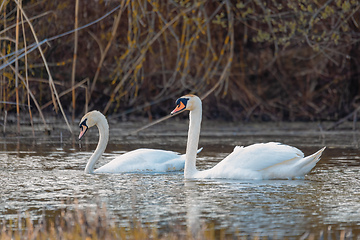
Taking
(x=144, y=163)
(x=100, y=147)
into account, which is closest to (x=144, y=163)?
(x=144, y=163)

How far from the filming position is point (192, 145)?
9328 millimetres

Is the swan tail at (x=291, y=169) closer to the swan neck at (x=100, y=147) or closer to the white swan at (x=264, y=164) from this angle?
the white swan at (x=264, y=164)

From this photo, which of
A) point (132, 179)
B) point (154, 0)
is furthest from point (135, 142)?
point (132, 179)

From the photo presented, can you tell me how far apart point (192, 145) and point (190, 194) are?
1.71 m

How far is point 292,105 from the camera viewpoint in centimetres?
1819

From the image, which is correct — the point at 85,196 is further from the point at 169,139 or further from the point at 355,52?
the point at 355,52

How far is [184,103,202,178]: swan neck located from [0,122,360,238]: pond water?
190mm

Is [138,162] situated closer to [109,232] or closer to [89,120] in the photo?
[89,120]

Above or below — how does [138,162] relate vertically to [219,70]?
below

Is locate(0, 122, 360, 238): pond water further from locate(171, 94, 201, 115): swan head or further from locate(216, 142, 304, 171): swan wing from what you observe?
locate(171, 94, 201, 115): swan head

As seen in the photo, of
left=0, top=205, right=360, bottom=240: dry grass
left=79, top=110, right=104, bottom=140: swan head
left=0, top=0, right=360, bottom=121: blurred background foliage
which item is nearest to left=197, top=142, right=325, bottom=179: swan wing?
left=79, top=110, right=104, bottom=140: swan head

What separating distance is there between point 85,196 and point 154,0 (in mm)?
5872

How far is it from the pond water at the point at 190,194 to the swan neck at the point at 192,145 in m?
0.19

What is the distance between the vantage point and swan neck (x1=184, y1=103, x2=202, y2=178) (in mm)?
9023
